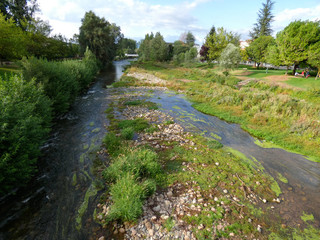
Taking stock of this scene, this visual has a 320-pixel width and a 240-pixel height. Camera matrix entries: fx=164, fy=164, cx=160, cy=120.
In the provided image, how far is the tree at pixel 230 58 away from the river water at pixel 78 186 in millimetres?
29644

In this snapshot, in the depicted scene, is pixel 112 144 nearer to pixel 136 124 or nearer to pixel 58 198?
pixel 136 124

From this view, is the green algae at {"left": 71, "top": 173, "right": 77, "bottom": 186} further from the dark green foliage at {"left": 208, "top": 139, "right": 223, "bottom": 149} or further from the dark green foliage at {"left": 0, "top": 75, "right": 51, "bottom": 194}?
the dark green foliage at {"left": 208, "top": 139, "right": 223, "bottom": 149}

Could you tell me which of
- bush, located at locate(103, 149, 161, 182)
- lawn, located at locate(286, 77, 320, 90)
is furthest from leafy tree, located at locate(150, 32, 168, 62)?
bush, located at locate(103, 149, 161, 182)

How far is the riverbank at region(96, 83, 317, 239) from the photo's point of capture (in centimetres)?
618

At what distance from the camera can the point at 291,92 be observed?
26.4 metres

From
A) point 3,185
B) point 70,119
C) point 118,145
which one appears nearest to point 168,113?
point 118,145

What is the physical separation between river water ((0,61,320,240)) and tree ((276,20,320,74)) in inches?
1232

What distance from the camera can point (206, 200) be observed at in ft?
24.3

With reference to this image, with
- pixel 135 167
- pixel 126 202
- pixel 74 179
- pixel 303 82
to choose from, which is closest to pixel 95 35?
pixel 74 179

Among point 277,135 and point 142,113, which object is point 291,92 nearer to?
point 277,135

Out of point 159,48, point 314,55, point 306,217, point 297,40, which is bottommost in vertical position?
point 306,217

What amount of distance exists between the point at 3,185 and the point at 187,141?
33.8 feet

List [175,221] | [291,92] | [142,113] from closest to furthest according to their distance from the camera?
[175,221], [142,113], [291,92]

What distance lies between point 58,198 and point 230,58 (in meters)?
43.1
